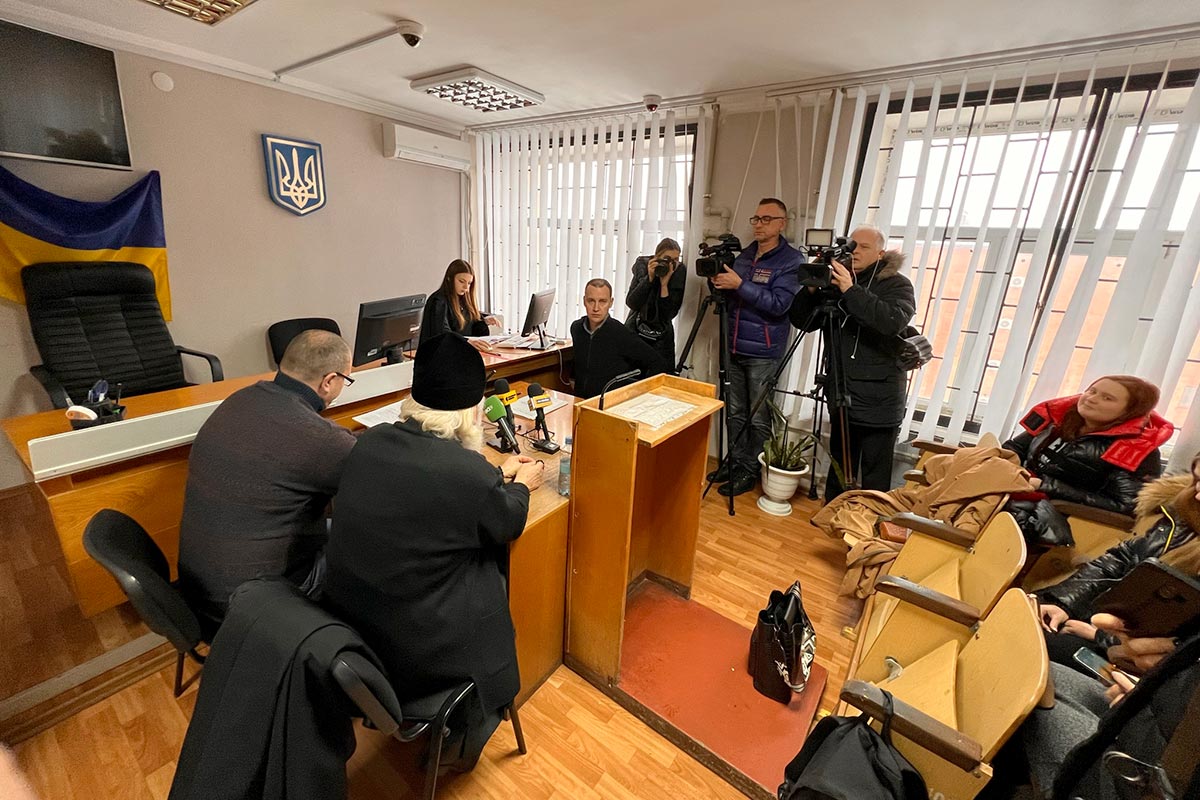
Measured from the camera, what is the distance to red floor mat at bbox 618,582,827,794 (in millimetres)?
Result: 1548

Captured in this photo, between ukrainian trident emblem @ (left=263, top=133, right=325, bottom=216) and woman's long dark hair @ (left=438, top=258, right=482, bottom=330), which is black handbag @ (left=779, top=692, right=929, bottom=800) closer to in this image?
woman's long dark hair @ (left=438, top=258, right=482, bottom=330)

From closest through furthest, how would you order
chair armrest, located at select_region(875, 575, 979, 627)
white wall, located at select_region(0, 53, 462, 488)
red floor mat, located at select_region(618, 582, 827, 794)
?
chair armrest, located at select_region(875, 575, 979, 627) → red floor mat, located at select_region(618, 582, 827, 794) → white wall, located at select_region(0, 53, 462, 488)

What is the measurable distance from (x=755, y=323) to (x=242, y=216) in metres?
3.43

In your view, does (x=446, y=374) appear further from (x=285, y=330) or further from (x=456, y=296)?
(x=285, y=330)

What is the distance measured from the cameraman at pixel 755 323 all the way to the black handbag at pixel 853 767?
1.89m

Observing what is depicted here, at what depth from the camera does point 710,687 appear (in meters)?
1.76

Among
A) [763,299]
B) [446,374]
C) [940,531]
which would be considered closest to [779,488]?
[763,299]

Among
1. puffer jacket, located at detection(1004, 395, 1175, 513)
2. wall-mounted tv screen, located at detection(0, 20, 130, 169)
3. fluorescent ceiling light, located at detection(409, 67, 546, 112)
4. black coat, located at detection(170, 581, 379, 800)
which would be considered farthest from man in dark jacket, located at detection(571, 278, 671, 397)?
wall-mounted tv screen, located at detection(0, 20, 130, 169)

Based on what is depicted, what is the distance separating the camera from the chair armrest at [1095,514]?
70.2 inches

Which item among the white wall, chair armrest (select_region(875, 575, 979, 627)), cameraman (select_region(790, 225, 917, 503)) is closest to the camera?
chair armrest (select_region(875, 575, 979, 627))

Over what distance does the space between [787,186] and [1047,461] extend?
6.52 ft

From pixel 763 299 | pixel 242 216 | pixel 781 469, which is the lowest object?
pixel 781 469

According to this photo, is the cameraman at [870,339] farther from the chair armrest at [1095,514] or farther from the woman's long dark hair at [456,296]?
the woman's long dark hair at [456,296]

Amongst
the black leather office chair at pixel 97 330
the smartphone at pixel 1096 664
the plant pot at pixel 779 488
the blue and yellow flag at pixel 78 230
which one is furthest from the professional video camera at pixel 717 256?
the blue and yellow flag at pixel 78 230
